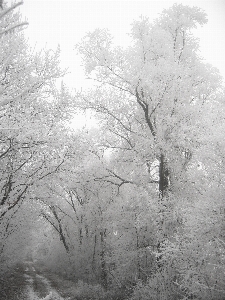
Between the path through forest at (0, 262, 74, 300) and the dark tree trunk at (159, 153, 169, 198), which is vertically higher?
the dark tree trunk at (159, 153, 169, 198)

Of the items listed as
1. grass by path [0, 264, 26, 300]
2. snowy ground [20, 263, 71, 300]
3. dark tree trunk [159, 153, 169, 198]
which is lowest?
snowy ground [20, 263, 71, 300]

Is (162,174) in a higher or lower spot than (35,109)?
lower

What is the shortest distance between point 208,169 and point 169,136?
189 cm

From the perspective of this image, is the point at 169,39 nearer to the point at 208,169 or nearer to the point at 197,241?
the point at 208,169

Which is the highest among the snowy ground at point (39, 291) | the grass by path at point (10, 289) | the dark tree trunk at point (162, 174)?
the dark tree trunk at point (162, 174)

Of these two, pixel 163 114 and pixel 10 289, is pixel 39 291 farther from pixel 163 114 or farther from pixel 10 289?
pixel 163 114

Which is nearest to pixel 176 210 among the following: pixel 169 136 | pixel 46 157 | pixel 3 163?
pixel 169 136

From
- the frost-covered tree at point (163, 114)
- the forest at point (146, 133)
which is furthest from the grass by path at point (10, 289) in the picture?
the frost-covered tree at point (163, 114)

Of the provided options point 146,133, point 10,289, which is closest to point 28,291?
point 10,289

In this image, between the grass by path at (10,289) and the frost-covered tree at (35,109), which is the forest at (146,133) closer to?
the frost-covered tree at (35,109)

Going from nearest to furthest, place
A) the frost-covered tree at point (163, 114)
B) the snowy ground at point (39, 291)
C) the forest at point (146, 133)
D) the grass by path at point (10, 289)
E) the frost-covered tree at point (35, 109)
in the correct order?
1. the forest at point (146, 133)
2. the frost-covered tree at point (35, 109)
3. the frost-covered tree at point (163, 114)
4. the grass by path at point (10, 289)
5. the snowy ground at point (39, 291)

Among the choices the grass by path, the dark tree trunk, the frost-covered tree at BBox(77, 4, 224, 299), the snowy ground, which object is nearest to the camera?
the frost-covered tree at BBox(77, 4, 224, 299)

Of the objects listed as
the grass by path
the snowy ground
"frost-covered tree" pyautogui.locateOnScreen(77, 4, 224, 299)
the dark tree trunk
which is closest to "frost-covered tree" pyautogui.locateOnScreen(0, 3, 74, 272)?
"frost-covered tree" pyautogui.locateOnScreen(77, 4, 224, 299)

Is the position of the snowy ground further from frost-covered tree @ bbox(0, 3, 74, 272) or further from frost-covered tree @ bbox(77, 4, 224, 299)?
frost-covered tree @ bbox(77, 4, 224, 299)
